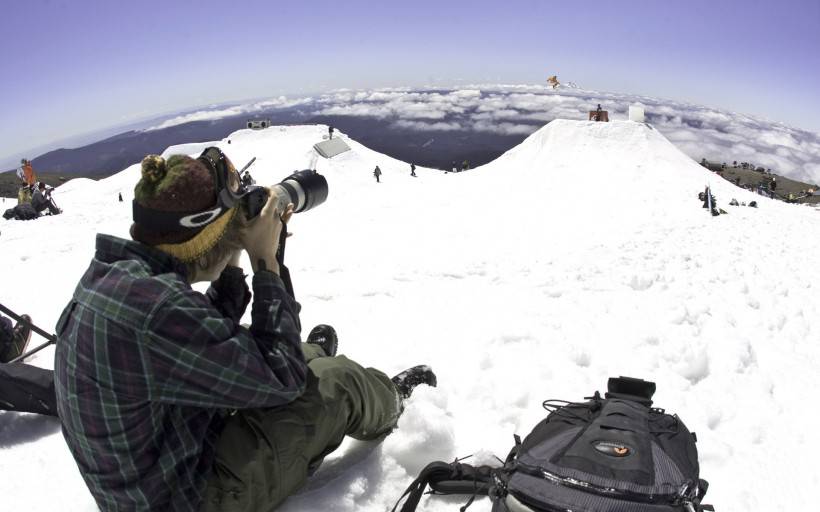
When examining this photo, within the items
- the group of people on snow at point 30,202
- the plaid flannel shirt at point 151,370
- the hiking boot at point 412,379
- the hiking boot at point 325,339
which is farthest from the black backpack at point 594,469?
the group of people on snow at point 30,202

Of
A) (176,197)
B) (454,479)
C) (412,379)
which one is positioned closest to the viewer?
(176,197)

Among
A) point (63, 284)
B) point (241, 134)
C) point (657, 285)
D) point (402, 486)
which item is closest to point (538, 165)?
point (657, 285)

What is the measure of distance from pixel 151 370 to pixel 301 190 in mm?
1160

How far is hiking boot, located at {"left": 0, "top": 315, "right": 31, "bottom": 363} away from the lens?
3.33 metres

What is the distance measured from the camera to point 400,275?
581 cm

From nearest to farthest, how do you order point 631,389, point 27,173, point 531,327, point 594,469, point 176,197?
1. point 176,197
2. point 594,469
3. point 631,389
4. point 531,327
5. point 27,173

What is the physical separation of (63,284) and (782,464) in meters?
7.41

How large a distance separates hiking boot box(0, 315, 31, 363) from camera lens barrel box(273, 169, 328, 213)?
256 cm

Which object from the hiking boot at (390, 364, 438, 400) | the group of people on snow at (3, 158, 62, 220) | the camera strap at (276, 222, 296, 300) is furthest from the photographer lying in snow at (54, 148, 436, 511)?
the group of people on snow at (3, 158, 62, 220)

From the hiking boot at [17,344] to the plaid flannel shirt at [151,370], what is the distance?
261 centimetres

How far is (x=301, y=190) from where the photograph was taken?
2248 mm

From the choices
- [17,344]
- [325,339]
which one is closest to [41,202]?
[17,344]

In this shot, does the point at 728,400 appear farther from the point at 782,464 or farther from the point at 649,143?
the point at 649,143

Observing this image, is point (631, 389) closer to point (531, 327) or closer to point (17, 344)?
point (531, 327)
